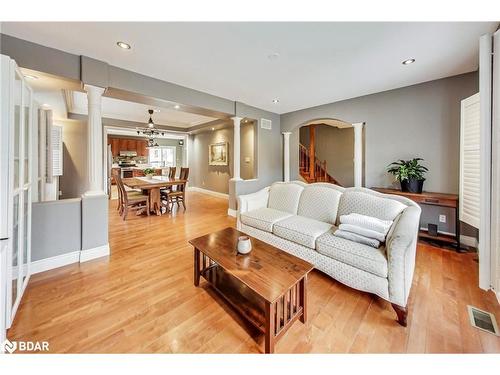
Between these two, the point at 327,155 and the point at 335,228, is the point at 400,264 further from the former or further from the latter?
the point at 327,155

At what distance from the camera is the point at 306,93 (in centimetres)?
368

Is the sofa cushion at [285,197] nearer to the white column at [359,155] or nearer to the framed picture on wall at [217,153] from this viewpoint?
the white column at [359,155]

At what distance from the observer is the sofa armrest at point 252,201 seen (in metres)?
3.12

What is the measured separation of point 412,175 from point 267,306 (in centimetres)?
323

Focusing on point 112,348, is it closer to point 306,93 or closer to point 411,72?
point 306,93

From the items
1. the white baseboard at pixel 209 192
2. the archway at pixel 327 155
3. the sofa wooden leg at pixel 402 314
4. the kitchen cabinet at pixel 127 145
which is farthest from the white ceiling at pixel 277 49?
the kitchen cabinet at pixel 127 145

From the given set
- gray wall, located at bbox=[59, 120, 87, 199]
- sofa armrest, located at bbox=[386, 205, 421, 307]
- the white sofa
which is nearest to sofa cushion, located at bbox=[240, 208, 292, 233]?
the white sofa

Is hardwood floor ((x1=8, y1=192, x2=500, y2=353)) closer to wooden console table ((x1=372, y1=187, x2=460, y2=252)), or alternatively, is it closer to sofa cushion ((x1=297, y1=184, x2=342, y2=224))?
wooden console table ((x1=372, y1=187, x2=460, y2=252))

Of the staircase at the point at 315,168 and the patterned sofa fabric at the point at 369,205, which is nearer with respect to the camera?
the patterned sofa fabric at the point at 369,205

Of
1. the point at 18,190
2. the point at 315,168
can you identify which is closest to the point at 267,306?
the point at 18,190

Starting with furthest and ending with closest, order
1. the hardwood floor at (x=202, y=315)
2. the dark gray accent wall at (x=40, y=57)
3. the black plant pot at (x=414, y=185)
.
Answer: the black plant pot at (x=414, y=185) < the dark gray accent wall at (x=40, y=57) < the hardwood floor at (x=202, y=315)

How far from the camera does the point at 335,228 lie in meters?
2.35
